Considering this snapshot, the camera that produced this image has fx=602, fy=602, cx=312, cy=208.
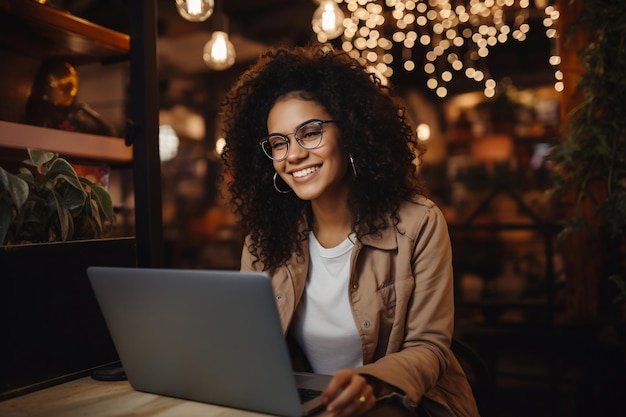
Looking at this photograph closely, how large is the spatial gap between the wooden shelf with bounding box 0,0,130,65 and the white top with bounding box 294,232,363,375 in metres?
0.87

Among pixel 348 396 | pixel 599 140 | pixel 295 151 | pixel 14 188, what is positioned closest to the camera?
pixel 348 396

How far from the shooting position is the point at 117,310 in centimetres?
115

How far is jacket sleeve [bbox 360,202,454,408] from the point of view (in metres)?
1.36

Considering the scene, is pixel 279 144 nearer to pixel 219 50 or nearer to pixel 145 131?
pixel 145 131

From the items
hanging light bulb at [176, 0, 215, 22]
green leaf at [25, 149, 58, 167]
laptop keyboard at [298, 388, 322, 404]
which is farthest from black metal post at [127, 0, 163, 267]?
hanging light bulb at [176, 0, 215, 22]

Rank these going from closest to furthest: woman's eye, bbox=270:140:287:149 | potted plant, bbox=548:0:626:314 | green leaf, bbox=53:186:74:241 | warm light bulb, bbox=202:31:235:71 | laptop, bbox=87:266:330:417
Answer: laptop, bbox=87:266:330:417, green leaf, bbox=53:186:74:241, woman's eye, bbox=270:140:287:149, potted plant, bbox=548:0:626:314, warm light bulb, bbox=202:31:235:71

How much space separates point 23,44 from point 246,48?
4723 millimetres

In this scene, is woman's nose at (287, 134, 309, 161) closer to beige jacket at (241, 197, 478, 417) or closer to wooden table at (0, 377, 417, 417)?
beige jacket at (241, 197, 478, 417)

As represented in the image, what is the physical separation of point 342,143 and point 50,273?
77cm

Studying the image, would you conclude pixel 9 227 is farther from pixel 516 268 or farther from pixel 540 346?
pixel 516 268

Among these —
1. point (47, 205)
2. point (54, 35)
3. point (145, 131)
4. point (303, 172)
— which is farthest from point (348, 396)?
point (54, 35)

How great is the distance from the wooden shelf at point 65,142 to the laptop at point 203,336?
1.79 feet

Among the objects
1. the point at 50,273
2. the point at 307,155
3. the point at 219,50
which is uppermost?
the point at 219,50

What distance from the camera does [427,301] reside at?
1421 millimetres
